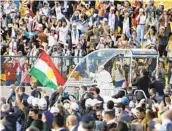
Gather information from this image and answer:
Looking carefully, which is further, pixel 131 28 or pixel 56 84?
pixel 131 28

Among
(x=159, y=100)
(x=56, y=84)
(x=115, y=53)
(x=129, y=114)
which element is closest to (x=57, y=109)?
(x=129, y=114)

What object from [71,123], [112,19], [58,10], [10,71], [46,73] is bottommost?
[10,71]

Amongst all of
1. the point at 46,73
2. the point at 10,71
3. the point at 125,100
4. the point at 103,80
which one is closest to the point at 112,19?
the point at 10,71

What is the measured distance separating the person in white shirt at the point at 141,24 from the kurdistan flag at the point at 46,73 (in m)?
8.97

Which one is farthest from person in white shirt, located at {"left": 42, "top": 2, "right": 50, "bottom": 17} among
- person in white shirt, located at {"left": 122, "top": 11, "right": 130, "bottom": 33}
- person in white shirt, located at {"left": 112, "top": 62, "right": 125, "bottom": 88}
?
person in white shirt, located at {"left": 112, "top": 62, "right": 125, "bottom": 88}

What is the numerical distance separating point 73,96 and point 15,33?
38.4 ft

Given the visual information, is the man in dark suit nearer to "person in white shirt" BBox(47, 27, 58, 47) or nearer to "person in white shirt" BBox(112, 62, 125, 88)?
"person in white shirt" BBox(112, 62, 125, 88)

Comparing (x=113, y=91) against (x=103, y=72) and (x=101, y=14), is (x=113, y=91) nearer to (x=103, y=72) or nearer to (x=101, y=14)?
(x=103, y=72)

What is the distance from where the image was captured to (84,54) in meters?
29.8

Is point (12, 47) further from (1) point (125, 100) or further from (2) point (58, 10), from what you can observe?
(1) point (125, 100)

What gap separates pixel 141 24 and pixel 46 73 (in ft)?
34.9

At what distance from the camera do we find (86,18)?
33.5 meters

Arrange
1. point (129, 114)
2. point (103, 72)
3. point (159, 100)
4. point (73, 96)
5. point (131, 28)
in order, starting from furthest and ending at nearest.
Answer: point (131, 28), point (103, 72), point (73, 96), point (159, 100), point (129, 114)

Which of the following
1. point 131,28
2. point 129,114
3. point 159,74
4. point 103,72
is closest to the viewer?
point 129,114
